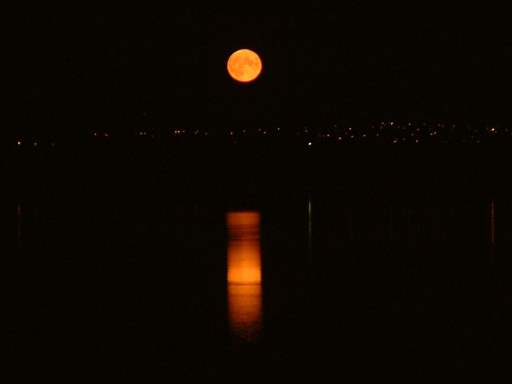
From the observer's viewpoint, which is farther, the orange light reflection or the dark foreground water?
the orange light reflection

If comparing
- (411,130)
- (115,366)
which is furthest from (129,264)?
(411,130)

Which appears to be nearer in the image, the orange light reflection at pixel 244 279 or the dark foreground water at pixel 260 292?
the dark foreground water at pixel 260 292

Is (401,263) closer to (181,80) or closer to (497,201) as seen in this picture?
(497,201)

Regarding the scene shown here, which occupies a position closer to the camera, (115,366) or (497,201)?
(115,366)

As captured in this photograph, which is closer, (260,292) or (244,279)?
(260,292)

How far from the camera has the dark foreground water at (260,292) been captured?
4.34m

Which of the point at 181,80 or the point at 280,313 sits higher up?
the point at 181,80

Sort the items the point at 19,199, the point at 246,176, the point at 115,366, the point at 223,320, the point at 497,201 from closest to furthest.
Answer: the point at 115,366 → the point at 223,320 → the point at 497,201 → the point at 19,199 → the point at 246,176

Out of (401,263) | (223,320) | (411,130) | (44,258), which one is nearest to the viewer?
(223,320)

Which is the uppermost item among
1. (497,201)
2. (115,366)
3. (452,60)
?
(452,60)

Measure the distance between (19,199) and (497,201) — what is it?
8886 mm

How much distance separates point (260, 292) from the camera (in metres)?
6.23

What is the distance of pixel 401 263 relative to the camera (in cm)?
756

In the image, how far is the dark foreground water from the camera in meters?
4.34
